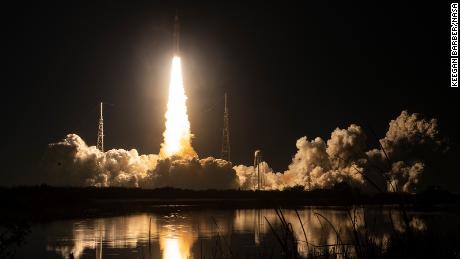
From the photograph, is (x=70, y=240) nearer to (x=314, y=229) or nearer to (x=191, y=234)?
(x=191, y=234)

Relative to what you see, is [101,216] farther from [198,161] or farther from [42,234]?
[198,161]

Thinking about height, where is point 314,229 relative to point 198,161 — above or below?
below

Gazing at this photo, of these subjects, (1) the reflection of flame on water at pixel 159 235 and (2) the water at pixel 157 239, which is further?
(1) the reflection of flame on water at pixel 159 235

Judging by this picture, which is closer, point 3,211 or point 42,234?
point 42,234

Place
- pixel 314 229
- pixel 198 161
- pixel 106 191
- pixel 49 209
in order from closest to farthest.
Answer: pixel 314 229 → pixel 49 209 → pixel 106 191 → pixel 198 161

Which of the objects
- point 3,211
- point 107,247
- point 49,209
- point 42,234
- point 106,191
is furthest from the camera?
point 106,191

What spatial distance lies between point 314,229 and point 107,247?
21807 millimetres

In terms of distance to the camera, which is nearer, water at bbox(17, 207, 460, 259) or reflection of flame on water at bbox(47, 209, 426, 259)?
water at bbox(17, 207, 460, 259)

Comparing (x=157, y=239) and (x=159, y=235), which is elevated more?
(x=159, y=235)

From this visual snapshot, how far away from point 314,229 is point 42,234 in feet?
78.2

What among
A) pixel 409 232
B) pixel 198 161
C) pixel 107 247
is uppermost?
pixel 198 161

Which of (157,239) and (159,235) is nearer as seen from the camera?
(157,239)

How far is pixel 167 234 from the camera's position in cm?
4734

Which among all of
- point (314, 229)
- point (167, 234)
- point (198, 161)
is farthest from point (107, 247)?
point (198, 161)
